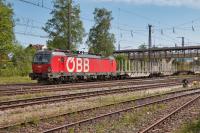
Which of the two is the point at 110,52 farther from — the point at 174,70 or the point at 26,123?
the point at 26,123

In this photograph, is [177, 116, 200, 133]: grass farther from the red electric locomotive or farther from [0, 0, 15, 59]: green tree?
[0, 0, 15, 59]: green tree

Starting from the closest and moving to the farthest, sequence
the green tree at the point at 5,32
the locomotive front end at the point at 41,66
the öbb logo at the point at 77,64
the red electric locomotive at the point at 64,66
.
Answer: the locomotive front end at the point at 41,66
the red electric locomotive at the point at 64,66
the öbb logo at the point at 77,64
the green tree at the point at 5,32

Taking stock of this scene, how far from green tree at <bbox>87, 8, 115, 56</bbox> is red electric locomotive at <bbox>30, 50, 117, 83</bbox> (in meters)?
25.2

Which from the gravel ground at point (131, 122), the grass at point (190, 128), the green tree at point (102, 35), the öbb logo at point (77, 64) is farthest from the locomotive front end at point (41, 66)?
the green tree at point (102, 35)

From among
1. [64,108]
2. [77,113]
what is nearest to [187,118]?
[77,113]

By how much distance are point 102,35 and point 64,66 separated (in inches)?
1367

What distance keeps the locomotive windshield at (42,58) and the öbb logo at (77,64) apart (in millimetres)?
2340

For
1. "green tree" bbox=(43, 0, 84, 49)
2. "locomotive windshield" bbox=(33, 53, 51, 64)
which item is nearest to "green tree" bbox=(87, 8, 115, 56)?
"green tree" bbox=(43, 0, 84, 49)

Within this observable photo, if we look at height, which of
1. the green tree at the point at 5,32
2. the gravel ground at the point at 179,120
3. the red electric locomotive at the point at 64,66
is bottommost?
the gravel ground at the point at 179,120

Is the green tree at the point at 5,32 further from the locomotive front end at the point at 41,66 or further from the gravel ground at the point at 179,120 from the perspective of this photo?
the gravel ground at the point at 179,120

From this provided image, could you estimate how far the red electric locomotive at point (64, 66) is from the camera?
1313 inches

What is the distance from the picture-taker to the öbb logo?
118ft

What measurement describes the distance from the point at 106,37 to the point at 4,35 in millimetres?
21193

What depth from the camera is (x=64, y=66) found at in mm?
35031
